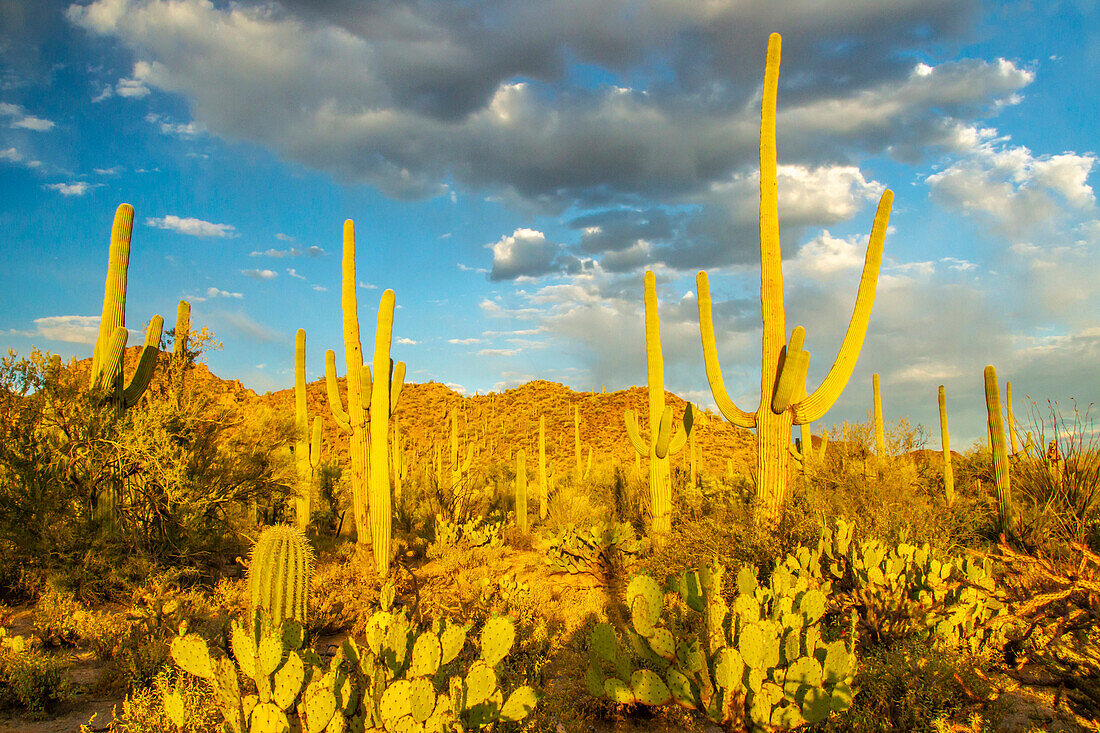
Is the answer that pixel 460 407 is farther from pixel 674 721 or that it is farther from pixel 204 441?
pixel 674 721

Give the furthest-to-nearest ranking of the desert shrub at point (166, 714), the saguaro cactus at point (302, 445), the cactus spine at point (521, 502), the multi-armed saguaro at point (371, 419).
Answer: the cactus spine at point (521, 502) < the saguaro cactus at point (302, 445) < the multi-armed saguaro at point (371, 419) < the desert shrub at point (166, 714)

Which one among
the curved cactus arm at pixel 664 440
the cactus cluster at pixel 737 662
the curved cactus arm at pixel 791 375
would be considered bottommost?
the cactus cluster at pixel 737 662

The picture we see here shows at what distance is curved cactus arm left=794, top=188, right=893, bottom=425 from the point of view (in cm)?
945

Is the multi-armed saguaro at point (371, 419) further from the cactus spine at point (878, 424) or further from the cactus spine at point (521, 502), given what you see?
the cactus spine at point (878, 424)

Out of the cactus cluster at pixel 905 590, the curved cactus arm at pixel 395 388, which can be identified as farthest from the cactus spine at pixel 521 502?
the cactus cluster at pixel 905 590

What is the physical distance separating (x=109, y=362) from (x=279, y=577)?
18.0ft

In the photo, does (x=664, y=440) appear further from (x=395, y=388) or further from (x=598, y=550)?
(x=395, y=388)

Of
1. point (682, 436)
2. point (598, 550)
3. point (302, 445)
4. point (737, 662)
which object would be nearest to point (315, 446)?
point (302, 445)

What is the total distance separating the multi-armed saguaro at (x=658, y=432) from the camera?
1186cm

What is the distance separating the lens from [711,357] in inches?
463

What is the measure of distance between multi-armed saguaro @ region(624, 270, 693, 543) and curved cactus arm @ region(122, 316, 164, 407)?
882 cm

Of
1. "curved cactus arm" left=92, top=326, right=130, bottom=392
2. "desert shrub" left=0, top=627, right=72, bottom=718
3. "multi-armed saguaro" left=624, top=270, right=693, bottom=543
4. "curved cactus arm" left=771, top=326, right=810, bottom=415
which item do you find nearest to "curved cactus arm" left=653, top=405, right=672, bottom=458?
"multi-armed saguaro" left=624, top=270, right=693, bottom=543

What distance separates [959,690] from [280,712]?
4.91 metres

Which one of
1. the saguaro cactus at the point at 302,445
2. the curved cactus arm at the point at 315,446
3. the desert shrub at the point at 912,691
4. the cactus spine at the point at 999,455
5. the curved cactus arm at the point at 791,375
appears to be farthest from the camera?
the curved cactus arm at the point at 315,446
